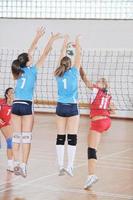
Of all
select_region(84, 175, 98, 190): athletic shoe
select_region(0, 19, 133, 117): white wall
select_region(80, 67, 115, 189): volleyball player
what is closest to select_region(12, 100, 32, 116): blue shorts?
select_region(80, 67, 115, 189): volleyball player

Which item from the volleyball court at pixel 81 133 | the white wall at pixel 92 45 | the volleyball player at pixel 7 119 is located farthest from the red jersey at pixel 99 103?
the white wall at pixel 92 45

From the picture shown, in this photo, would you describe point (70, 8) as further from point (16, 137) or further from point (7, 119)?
point (16, 137)

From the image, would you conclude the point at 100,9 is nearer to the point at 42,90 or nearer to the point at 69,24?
the point at 69,24

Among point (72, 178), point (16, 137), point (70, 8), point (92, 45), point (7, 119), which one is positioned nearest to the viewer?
point (16, 137)

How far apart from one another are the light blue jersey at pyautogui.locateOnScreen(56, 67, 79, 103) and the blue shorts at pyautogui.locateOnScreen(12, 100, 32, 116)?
414mm

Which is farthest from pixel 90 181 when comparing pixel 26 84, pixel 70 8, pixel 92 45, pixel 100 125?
pixel 92 45

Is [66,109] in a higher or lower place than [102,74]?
higher

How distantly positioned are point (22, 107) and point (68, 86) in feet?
2.12

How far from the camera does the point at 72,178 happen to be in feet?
24.0

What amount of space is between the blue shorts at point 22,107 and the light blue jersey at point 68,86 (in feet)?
1.36

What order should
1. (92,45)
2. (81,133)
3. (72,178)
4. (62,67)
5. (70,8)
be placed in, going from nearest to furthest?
(62,67)
(72,178)
(81,133)
(70,8)
(92,45)

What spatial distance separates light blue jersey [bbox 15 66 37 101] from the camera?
653 centimetres

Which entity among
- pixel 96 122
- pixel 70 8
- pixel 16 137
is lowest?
pixel 16 137

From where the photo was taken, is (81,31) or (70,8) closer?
(70,8)
